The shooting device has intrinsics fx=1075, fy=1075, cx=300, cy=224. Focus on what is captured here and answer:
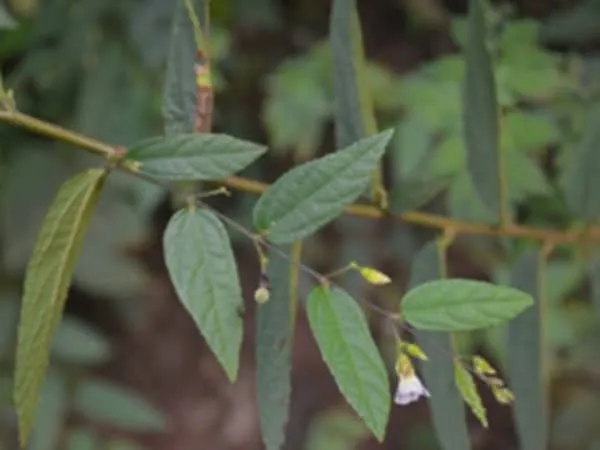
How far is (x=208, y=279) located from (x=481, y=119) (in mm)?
282

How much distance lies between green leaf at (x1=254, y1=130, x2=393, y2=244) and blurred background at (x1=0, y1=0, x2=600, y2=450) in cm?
34

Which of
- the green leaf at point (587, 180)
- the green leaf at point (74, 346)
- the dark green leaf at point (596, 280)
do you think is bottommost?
the green leaf at point (74, 346)

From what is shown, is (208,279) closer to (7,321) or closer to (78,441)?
(7,321)

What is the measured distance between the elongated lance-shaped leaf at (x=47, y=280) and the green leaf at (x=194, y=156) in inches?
1.2

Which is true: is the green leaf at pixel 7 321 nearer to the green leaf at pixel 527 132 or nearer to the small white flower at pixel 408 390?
the green leaf at pixel 527 132

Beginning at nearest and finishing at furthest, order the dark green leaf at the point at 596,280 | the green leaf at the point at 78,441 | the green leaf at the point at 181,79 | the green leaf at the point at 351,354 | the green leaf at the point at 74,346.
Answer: the green leaf at the point at 351,354 < the green leaf at the point at 181,79 < the dark green leaf at the point at 596,280 < the green leaf at the point at 74,346 < the green leaf at the point at 78,441

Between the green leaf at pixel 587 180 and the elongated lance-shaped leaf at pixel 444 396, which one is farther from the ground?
the green leaf at pixel 587 180

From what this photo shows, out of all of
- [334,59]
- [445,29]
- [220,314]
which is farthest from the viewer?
[445,29]

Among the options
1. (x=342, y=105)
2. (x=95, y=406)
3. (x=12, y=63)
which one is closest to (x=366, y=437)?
(x=95, y=406)

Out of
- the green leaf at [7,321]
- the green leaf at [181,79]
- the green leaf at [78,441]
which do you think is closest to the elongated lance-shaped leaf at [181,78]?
the green leaf at [181,79]

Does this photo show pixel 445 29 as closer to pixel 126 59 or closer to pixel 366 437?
pixel 126 59

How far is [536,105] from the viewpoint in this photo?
49.3 inches

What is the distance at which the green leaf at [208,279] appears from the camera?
572mm

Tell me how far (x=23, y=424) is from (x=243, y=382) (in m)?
1.04
